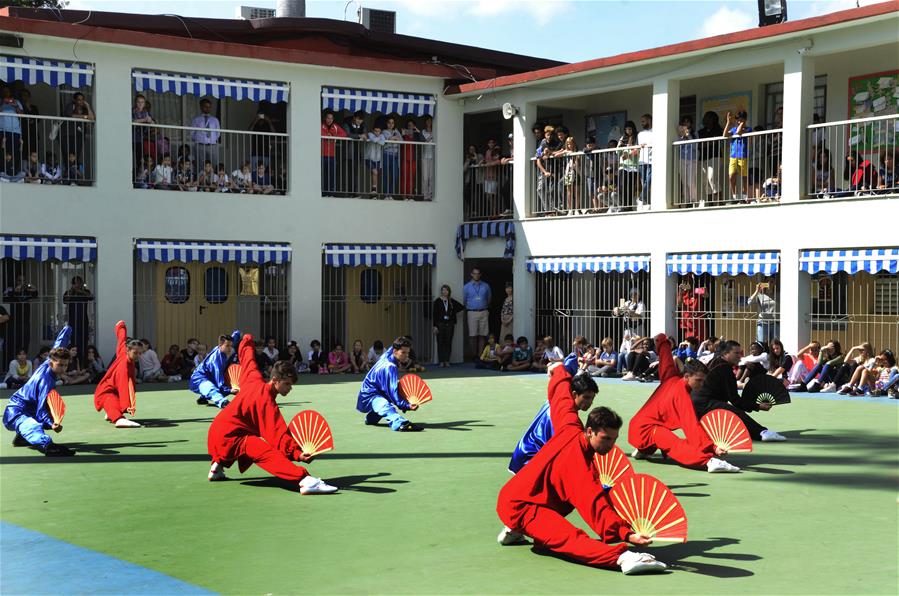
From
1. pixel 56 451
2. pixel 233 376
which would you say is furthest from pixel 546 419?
pixel 233 376

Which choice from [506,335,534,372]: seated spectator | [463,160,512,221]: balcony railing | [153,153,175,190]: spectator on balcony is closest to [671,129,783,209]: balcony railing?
[506,335,534,372]: seated spectator

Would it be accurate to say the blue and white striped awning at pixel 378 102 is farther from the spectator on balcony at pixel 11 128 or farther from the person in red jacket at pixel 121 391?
the person in red jacket at pixel 121 391

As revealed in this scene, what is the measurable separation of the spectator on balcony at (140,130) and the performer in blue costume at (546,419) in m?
14.6

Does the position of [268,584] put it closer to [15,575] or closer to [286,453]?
[15,575]

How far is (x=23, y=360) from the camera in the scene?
19.7m

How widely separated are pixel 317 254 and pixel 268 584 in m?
17.5

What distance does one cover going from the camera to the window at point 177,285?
2355 cm

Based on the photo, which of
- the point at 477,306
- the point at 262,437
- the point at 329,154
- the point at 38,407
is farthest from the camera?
the point at 477,306

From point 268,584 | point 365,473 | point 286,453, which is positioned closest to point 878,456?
point 365,473

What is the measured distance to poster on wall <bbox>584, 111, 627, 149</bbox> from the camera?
25.5 meters


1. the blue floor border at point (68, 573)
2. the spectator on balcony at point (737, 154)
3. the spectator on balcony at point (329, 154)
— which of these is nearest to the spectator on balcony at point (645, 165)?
the spectator on balcony at point (737, 154)

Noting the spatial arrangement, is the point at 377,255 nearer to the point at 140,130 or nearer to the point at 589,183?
the point at 589,183

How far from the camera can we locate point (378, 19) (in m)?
31.5

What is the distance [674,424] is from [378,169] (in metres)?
14.6
